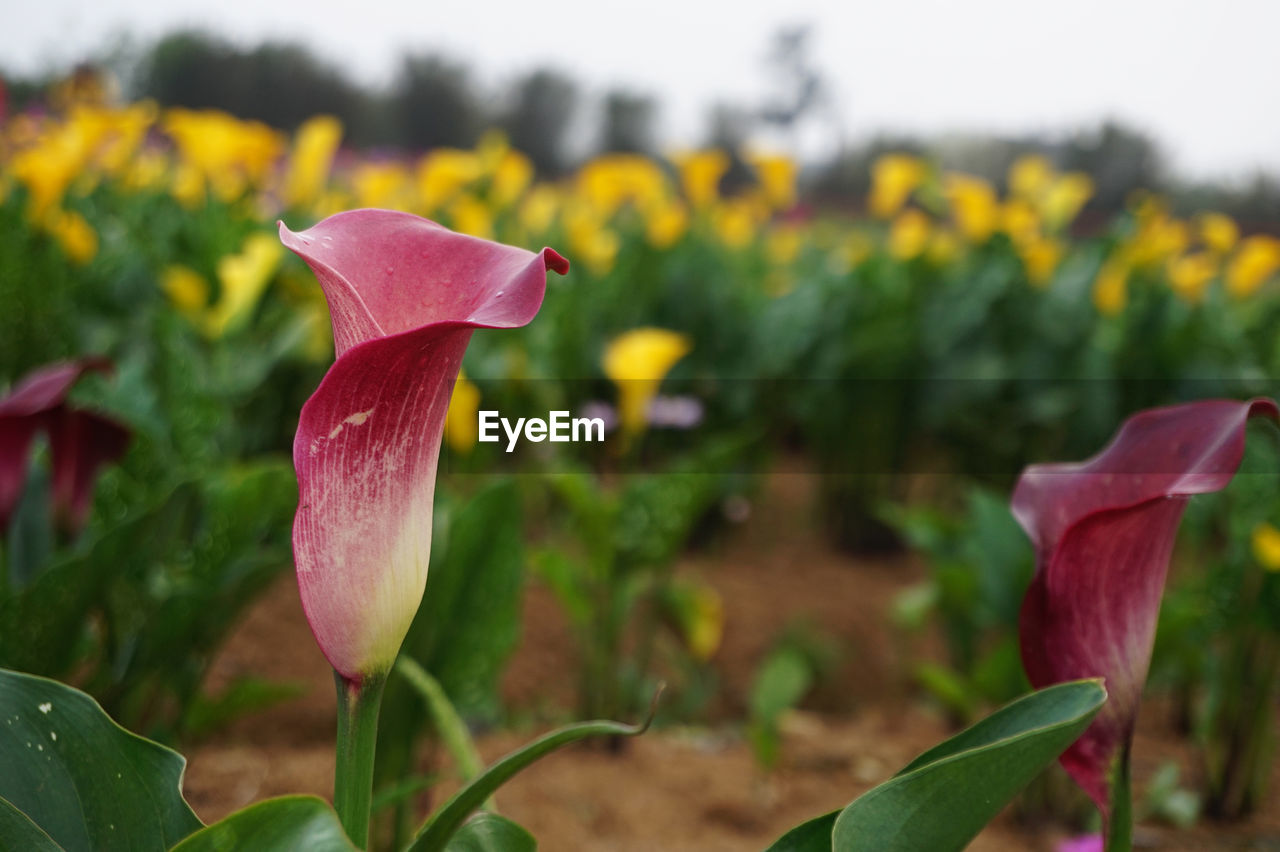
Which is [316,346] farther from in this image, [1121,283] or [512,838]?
[1121,283]

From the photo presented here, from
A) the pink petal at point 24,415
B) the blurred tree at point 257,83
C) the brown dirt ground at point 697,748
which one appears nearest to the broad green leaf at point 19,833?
the pink petal at point 24,415

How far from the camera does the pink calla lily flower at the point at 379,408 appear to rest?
1.08 feet

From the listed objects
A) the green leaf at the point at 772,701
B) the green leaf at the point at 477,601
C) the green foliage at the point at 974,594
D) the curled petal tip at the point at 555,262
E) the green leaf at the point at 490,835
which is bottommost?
the green leaf at the point at 772,701

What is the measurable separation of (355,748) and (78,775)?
0.39 ft

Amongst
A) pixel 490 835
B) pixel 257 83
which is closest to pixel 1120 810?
pixel 490 835

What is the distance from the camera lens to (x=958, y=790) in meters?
0.37

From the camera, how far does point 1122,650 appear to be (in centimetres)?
44

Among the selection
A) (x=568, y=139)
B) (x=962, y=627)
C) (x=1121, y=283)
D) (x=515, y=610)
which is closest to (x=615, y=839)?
(x=515, y=610)

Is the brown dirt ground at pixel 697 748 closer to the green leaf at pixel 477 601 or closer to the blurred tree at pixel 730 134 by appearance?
the green leaf at pixel 477 601

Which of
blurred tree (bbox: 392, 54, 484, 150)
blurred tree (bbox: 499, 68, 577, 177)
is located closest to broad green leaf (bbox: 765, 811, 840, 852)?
blurred tree (bbox: 499, 68, 577, 177)

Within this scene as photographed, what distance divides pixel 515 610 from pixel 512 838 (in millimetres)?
527

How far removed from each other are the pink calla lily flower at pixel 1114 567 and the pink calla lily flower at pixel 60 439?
1.84 ft

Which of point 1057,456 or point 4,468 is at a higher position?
point 4,468

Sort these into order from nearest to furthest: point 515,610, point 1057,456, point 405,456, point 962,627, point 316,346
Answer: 1. point 405,456
2. point 515,610
3. point 962,627
4. point 316,346
5. point 1057,456
